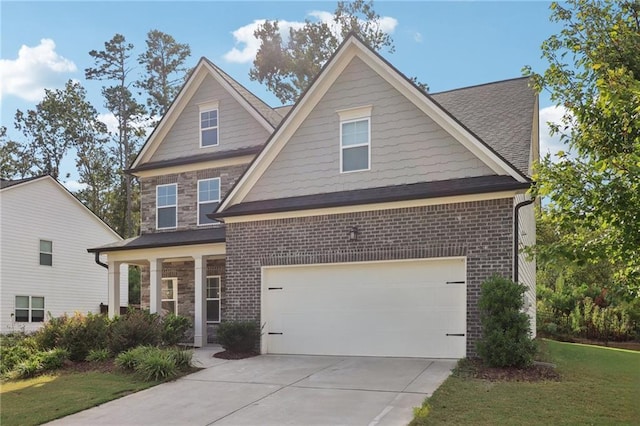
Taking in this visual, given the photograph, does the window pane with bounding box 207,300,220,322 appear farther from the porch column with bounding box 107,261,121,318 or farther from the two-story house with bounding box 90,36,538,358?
the porch column with bounding box 107,261,121,318

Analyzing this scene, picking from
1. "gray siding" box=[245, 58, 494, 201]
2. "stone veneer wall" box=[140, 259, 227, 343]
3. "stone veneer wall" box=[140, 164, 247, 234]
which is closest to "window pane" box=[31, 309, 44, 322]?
"stone veneer wall" box=[140, 259, 227, 343]

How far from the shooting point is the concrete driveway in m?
8.06

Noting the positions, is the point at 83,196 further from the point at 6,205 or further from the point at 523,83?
the point at 523,83

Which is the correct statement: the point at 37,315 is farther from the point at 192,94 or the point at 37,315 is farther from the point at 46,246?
the point at 192,94

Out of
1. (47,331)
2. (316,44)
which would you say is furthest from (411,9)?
(316,44)

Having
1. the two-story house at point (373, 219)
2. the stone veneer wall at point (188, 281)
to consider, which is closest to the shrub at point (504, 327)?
the two-story house at point (373, 219)

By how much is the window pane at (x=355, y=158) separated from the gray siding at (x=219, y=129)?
4.71 meters

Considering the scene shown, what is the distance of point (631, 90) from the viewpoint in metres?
5.96

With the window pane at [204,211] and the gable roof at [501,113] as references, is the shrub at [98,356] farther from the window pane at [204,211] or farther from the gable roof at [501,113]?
the gable roof at [501,113]

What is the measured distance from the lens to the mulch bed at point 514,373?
31.6 feet

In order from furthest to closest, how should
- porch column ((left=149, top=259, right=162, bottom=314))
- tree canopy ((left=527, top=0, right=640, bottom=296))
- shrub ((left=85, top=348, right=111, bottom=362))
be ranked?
porch column ((left=149, top=259, right=162, bottom=314)), shrub ((left=85, top=348, right=111, bottom=362)), tree canopy ((left=527, top=0, right=640, bottom=296))

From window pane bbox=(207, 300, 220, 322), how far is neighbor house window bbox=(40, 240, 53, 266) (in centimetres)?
1070

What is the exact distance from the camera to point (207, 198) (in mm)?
18359

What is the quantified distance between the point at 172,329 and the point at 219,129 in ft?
23.6
